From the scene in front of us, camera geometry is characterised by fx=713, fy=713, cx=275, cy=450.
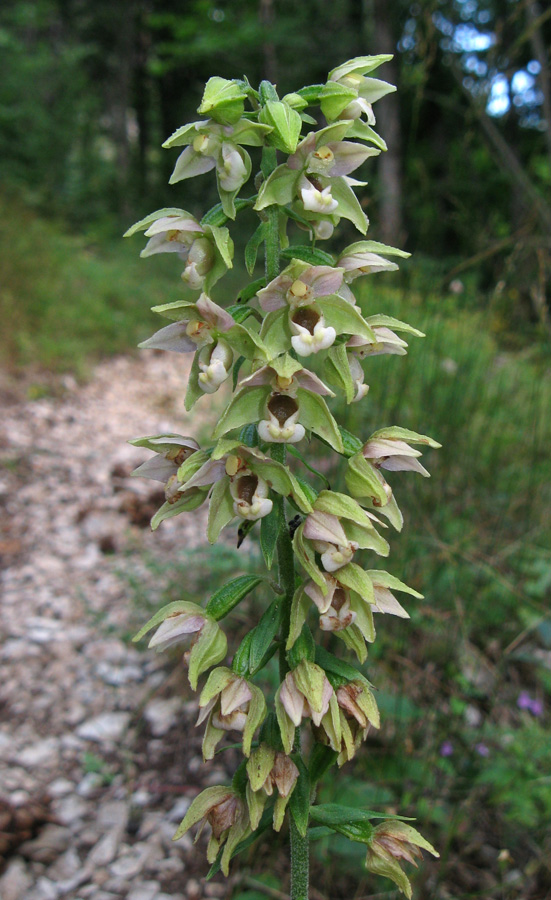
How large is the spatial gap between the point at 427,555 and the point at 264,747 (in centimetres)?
136

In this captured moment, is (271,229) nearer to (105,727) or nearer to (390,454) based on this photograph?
(390,454)

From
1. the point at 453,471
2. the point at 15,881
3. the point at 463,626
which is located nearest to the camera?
the point at 15,881

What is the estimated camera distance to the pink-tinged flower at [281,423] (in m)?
1.13

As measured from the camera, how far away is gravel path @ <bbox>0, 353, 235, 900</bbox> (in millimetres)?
1821

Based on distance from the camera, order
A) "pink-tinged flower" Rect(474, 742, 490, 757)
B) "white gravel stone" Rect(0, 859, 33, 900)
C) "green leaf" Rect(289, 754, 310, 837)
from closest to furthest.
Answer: "green leaf" Rect(289, 754, 310, 837) → "white gravel stone" Rect(0, 859, 33, 900) → "pink-tinged flower" Rect(474, 742, 490, 757)

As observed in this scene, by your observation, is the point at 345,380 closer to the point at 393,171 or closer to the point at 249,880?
the point at 249,880

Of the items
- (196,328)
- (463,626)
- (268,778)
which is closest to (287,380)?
(196,328)

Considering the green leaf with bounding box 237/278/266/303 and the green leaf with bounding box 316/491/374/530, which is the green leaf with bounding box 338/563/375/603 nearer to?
the green leaf with bounding box 316/491/374/530

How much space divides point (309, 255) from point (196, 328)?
243 mm

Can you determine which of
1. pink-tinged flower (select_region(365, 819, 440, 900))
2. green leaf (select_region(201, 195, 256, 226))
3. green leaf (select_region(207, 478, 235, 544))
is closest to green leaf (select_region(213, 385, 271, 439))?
green leaf (select_region(207, 478, 235, 544))

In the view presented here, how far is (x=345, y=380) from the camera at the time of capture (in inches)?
48.4

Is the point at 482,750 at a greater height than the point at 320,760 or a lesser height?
lesser

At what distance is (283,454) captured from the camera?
1249 mm

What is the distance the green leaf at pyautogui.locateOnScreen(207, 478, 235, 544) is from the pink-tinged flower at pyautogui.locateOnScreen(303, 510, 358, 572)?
137mm
